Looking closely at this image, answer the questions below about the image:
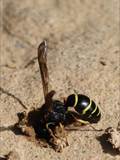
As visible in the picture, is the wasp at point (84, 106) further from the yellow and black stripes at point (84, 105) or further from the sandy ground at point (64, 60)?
the sandy ground at point (64, 60)

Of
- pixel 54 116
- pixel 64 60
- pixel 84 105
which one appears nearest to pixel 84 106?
pixel 84 105

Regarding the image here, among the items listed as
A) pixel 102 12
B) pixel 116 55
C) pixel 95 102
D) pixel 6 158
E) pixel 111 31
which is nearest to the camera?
pixel 6 158

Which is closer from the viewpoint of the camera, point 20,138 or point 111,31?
point 20,138

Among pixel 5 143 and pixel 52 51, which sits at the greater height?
pixel 52 51

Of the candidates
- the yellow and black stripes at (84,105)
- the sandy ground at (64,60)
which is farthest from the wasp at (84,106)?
the sandy ground at (64,60)

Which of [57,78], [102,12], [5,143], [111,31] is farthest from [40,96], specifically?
[102,12]

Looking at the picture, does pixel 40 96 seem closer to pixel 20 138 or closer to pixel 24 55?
pixel 20 138

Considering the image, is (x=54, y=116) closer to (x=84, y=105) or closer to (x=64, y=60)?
(x=84, y=105)
